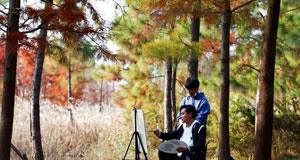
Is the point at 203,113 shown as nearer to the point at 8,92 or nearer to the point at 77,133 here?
the point at 8,92

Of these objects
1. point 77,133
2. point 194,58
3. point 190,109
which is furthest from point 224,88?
point 77,133

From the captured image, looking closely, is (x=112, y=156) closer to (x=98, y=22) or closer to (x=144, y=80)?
(x=98, y=22)

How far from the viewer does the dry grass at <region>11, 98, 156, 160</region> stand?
678cm

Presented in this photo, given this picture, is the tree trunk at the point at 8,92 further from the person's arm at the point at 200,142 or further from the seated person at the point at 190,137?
the person's arm at the point at 200,142

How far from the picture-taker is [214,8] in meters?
5.75

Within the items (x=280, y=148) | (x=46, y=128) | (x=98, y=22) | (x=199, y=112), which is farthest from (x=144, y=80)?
(x=199, y=112)

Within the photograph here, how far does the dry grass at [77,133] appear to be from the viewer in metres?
6.78

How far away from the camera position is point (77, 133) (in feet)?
24.5

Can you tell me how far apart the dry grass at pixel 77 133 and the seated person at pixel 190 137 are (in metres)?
3.44

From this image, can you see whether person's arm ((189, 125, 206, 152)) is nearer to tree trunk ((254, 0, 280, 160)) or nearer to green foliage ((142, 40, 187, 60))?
tree trunk ((254, 0, 280, 160))

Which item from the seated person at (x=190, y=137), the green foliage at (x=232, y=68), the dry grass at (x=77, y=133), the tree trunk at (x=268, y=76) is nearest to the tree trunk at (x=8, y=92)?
the green foliage at (x=232, y=68)

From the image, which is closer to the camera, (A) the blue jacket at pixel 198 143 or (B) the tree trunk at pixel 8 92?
(A) the blue jacket at pixel 198 143

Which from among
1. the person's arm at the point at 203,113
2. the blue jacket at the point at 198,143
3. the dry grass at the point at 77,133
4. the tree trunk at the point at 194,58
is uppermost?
the tree trunk at the point at 194,58

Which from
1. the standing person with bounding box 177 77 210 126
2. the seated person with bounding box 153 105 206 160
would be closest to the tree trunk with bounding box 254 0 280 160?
the standing person with bounding box 177 77 210 126
